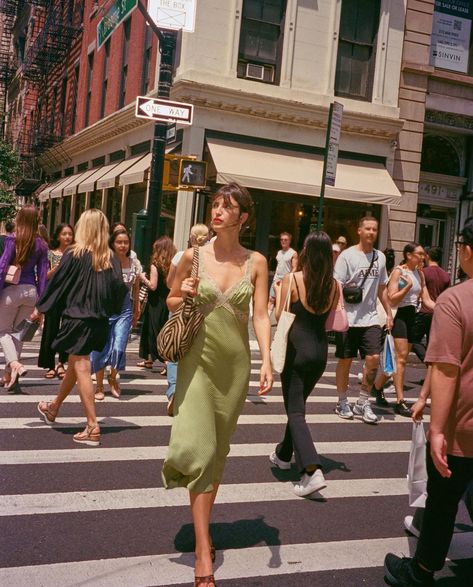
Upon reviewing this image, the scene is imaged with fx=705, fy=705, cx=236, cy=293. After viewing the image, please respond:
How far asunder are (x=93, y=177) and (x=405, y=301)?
56.4 ft

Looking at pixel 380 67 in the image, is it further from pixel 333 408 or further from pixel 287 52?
pixel 333 408

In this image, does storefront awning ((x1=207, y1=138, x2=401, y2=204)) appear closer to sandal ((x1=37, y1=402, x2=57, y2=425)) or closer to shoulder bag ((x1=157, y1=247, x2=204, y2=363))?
sandal ((x1=37, y1=402, x2=57, y2=425))

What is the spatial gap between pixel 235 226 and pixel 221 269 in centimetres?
26

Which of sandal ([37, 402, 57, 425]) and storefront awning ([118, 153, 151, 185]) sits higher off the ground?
storefront awning ([118, 153, 151, 185])

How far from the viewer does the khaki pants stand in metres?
7.75

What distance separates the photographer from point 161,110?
11.4m

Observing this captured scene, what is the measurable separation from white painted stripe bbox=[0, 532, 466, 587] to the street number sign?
8.71 metres

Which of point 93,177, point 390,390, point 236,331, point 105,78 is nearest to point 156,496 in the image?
point 236,331

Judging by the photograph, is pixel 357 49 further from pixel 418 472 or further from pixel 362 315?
pixel 418 472

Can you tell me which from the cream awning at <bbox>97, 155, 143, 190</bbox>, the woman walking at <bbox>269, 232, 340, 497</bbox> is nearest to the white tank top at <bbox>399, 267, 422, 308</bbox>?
the woman walking at <bbox>269, 232, 340, 497</bbox>

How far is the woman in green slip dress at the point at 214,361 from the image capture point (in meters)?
3.61

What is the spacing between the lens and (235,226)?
3.95 m

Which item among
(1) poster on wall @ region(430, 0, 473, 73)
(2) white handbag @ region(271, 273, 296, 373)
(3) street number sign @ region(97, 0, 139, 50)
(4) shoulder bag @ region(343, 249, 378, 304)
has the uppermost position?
(1) poster on wall @ region(430, 0, 473, 73)

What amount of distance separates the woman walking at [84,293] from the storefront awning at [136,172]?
1189 cm
